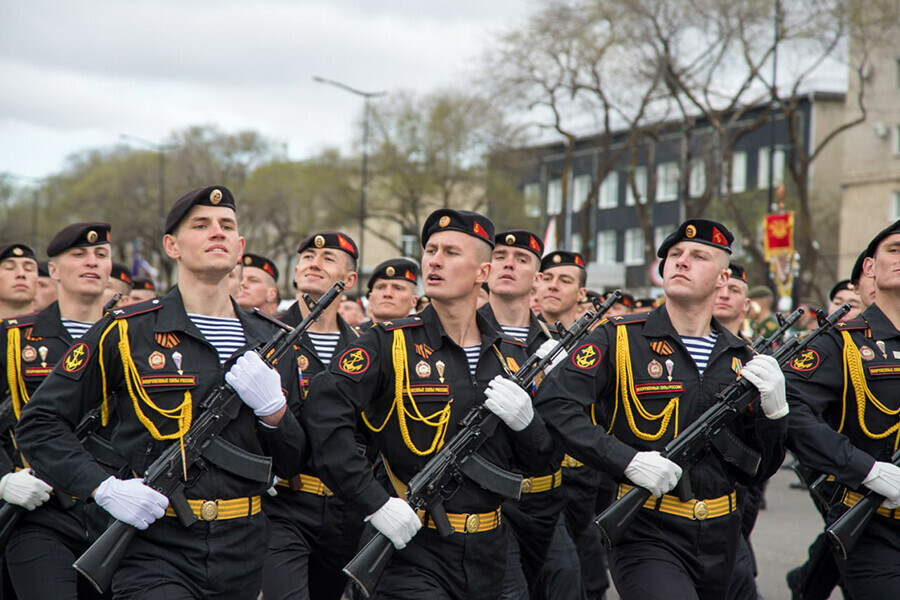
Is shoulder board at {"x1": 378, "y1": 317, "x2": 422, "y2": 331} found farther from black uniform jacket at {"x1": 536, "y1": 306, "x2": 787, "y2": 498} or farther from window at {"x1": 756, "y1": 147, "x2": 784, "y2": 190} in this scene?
window at {"x1": 756, "y1": 147, "x2": 784, "y2": 190}

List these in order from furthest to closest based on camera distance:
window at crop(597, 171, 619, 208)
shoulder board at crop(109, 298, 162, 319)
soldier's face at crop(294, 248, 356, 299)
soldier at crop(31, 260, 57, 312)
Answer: window at crop(597, 171, 619, 208)
soldier at crop(31, 260, 57, 312)
soldier's face at crop(294, 248, 356, 299)
shoulder board at crop(109, 298, 162, 319)

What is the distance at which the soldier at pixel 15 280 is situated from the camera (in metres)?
8.03

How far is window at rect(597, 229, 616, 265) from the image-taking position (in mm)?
59312

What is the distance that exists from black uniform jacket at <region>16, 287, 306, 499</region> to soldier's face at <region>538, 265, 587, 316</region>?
14.0 feet

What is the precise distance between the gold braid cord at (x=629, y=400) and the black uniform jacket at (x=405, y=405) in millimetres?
457

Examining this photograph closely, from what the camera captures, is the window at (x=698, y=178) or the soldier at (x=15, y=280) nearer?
the soldier at (x=15, y=280)

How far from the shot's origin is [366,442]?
5477 mm

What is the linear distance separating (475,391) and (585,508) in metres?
2.68

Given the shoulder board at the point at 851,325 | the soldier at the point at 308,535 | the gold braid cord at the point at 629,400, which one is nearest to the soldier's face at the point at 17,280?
the soldier at the point at 308,535

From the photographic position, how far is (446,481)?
15.9 ft

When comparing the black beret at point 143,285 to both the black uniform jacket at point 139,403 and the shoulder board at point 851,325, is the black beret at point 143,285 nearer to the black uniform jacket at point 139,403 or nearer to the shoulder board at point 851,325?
the black uniform jacket at point 139,403

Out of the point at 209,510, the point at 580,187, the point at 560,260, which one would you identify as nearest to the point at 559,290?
the point at 560,260

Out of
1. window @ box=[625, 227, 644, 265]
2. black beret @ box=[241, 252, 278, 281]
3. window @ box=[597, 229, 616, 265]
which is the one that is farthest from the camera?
window @ box=[597, 229, 616, 265]

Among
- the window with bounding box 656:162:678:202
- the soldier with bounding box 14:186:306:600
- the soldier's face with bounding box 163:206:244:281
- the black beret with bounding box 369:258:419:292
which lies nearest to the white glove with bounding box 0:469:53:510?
the soldier with bounding box 14:186:306:600
